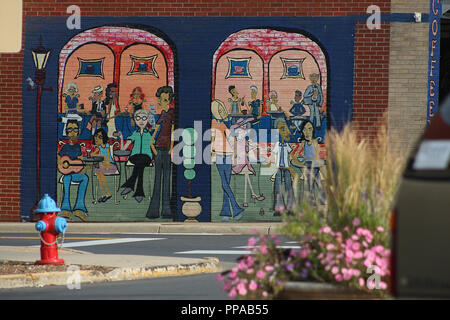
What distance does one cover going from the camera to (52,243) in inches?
436

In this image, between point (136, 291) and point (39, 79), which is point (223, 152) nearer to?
point (39, 79)

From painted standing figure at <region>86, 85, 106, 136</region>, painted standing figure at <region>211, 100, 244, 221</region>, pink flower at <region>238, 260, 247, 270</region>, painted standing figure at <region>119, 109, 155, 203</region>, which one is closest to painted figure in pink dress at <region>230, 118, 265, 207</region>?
painted standing figure at <region>211, 100, 244, 221</region>

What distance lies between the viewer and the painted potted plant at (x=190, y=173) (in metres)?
20.0

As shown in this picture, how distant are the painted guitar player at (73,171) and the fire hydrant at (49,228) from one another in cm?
905

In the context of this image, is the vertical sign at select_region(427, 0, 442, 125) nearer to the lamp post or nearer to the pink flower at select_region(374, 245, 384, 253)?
the lamp post

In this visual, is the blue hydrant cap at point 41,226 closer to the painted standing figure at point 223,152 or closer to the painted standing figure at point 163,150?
the painted standing figure at point 163,150

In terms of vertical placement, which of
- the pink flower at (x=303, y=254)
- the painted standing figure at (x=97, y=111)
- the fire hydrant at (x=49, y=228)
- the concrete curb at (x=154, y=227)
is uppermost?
the painted standing figure at (x=97, y=111)

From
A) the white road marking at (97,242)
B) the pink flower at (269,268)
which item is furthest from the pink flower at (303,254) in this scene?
the white road marking at (97,242)

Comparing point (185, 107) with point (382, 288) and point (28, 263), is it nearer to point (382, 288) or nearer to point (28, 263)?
point (28, 263)

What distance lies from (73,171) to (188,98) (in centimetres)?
319

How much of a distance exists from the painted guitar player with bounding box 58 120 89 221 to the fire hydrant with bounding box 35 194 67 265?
356 inches

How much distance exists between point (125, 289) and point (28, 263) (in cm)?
214

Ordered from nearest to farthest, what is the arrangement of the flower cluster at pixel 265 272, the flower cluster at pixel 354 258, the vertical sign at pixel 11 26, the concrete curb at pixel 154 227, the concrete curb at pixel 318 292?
the concrete curb at pixel 318 292 → the flower cluster at pixel 354 258 → the flower cluster at pixel 265 272 → the vertical sign at pixel 11 26 → the concrete curb at pixel 154 227
